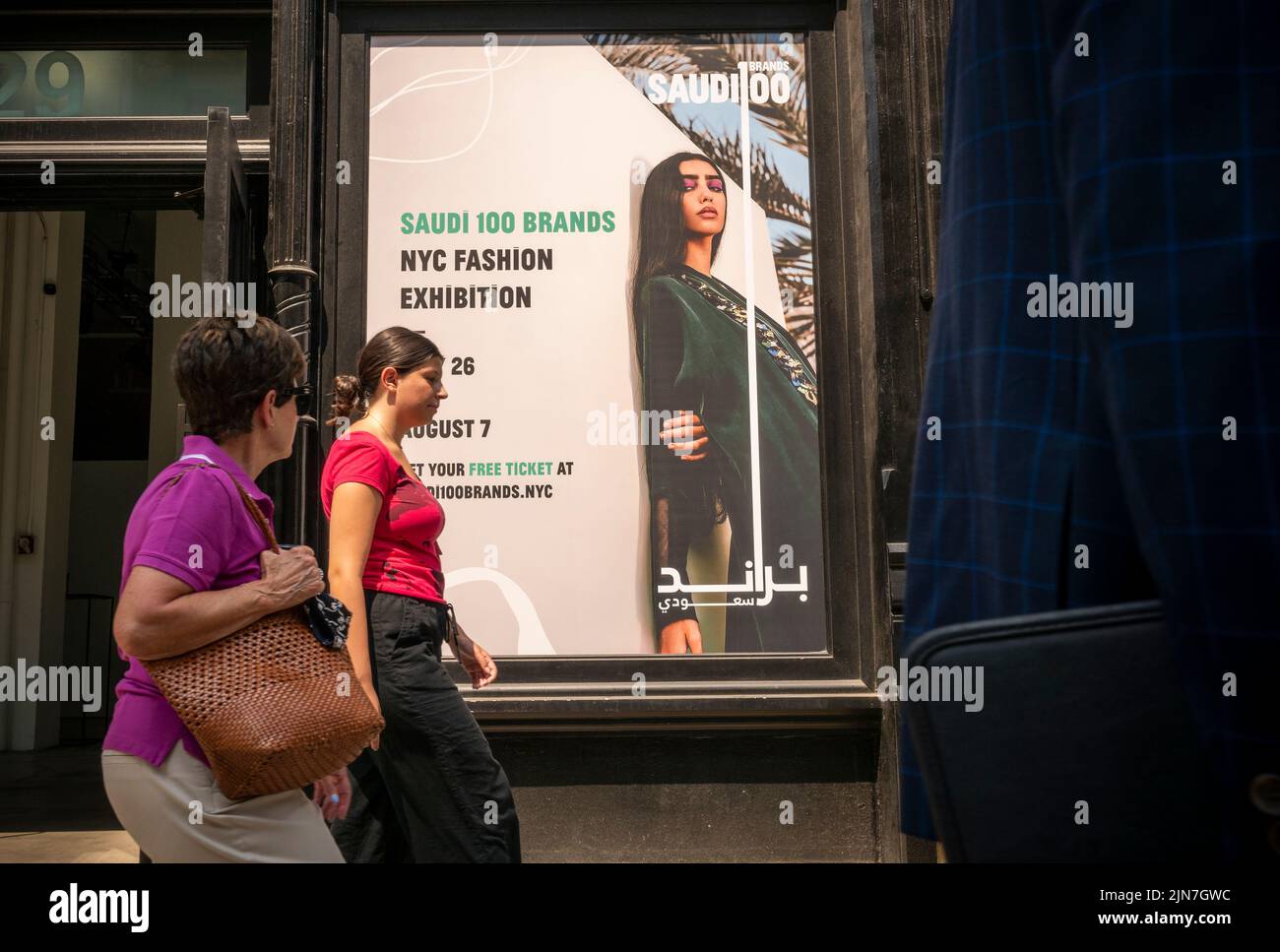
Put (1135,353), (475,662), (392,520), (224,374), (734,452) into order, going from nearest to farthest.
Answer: (1135,353), (224,374), (392,520), (475,662), (734,452)

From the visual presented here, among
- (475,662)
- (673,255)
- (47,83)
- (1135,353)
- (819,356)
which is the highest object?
(47,83)

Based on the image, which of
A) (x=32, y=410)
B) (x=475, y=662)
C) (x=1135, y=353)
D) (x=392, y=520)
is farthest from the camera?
(x=32, y=410)

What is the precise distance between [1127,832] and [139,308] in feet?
56.7

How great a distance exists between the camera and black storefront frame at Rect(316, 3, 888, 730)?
193 inches

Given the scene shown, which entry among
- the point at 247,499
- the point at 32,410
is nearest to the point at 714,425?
the point at 247,499

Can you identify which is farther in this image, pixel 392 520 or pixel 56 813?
pixel 56 813

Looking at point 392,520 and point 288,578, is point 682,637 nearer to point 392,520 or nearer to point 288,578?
point 392,520

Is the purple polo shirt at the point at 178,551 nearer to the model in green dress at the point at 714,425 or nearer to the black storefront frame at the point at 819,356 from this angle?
the black storefront frame at the point at 819,356

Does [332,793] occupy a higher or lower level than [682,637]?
lower

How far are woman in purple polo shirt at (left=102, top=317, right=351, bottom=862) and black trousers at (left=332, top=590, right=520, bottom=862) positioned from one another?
93 centimetres

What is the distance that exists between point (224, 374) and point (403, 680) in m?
1.25

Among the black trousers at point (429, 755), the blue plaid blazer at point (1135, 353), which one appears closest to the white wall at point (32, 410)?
the black trousers at point (429, 755)

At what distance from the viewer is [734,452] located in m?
5.25
